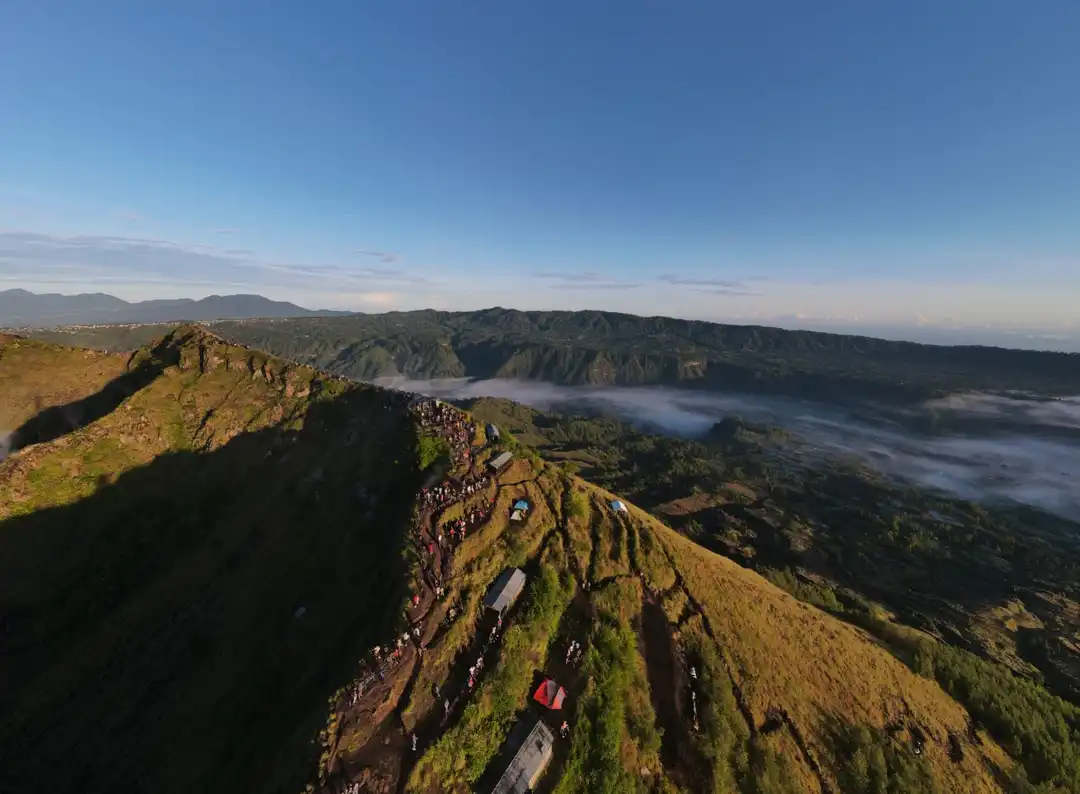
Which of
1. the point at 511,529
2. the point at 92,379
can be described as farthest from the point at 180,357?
the point at 511,529

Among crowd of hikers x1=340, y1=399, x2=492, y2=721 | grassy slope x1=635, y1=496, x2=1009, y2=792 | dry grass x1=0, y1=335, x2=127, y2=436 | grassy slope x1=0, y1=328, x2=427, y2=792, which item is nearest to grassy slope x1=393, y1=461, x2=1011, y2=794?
grassy slope x1=635, y1=496, x2=1009, y2=792

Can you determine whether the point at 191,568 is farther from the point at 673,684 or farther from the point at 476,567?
the point at 673,684

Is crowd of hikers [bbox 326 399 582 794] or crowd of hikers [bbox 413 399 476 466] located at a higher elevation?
crowd of hikers [bbox 413 399 476 466]

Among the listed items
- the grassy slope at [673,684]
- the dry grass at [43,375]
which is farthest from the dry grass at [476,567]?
the dry grass at [43,375]

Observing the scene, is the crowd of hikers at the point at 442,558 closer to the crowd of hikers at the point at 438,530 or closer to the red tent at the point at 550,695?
the crowd of hikers at the point at 438,530

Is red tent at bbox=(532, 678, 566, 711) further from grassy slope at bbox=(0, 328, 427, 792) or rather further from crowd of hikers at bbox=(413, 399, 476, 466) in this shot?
crowd of hikers at bbox=(413, 399, 476, 466)

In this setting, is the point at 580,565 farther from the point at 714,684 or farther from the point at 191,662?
the point at 191,662
